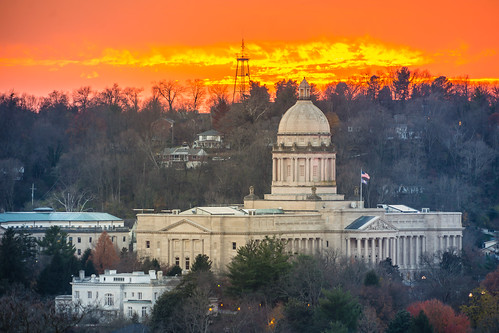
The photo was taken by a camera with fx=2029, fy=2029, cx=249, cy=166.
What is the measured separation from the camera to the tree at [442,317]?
118688 mm

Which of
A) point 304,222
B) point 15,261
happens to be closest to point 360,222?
point 304,222

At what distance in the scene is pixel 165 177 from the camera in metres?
174

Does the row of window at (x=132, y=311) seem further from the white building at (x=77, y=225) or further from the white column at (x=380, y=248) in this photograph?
the white column at (x=380, y=248)

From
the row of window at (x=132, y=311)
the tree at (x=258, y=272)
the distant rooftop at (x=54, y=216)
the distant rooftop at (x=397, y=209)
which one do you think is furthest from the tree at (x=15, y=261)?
the distant rooftop at (x=397, y=209)

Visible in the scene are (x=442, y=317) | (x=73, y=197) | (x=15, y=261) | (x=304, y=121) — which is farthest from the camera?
(x=73, y=197)

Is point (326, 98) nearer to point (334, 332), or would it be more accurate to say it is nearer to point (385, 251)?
point (385, 251)

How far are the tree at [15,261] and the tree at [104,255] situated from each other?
18.0 ft

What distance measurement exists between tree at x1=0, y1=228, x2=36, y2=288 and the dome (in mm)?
27665

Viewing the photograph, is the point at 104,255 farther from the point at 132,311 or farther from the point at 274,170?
the point at 274,170

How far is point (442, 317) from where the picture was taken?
120 meters

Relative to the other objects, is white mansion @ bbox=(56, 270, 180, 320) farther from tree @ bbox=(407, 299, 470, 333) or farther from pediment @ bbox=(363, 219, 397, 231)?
pediment @ bbox=(363, 219, 397, 231)

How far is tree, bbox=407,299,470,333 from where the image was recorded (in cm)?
11869

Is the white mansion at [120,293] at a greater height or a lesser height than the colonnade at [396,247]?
lesser

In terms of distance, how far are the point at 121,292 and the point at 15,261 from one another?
29.2 feet
